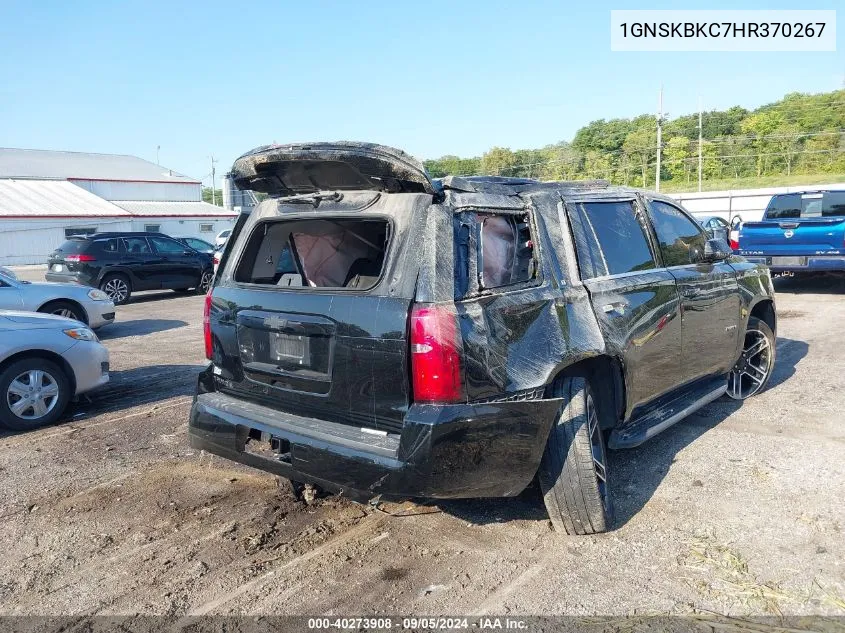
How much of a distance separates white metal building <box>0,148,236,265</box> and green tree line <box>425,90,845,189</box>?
1922cm

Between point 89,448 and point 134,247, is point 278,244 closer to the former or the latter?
point 89,448

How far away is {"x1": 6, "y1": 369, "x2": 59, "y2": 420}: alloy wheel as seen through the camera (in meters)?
5.54

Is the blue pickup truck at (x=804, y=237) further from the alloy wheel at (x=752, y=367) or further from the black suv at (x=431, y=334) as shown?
the black suv at (x=431, y=334)

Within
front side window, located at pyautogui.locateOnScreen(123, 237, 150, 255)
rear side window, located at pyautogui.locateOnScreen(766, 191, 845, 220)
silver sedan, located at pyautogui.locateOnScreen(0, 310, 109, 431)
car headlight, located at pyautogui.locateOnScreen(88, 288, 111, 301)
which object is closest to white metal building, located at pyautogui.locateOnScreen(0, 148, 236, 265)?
front side window, located at pyautogui.locateOnScreen(123, 237, 150, 255)

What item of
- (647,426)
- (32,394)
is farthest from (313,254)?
(32,394)

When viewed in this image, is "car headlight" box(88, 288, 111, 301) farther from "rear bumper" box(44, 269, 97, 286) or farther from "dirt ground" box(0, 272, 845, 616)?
"dirt ground" box(0, 272, 845, 616)

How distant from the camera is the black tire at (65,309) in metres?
9.72

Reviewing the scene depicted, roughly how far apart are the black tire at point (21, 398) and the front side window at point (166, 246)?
11.1 meters

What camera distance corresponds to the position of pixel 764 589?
9.89ft

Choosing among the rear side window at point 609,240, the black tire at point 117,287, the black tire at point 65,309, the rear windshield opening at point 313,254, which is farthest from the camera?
the black tire at point 117,287

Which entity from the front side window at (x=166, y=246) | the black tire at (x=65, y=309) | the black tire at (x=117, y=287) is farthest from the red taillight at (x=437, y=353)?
the front side window at (x=166, y=246)

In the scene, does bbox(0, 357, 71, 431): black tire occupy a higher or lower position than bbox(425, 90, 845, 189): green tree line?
lower

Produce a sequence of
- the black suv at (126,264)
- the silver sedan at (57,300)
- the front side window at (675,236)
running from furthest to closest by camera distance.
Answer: the black suv at (126,264)
the silver sedan at (57,300)
the front side window at (675,236)

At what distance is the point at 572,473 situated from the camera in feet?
11.2
